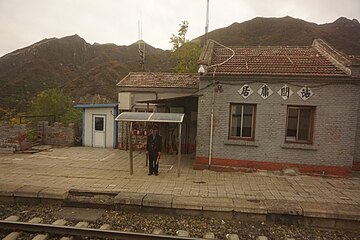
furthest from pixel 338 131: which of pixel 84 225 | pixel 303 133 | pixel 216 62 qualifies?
pixel 84 225

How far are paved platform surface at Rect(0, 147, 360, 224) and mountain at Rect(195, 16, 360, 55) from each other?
180 feet

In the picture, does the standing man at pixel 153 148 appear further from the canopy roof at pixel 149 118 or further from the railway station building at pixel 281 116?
the railway station building at pixel 281 116

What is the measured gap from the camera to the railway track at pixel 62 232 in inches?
214

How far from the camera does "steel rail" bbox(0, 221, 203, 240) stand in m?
5.45

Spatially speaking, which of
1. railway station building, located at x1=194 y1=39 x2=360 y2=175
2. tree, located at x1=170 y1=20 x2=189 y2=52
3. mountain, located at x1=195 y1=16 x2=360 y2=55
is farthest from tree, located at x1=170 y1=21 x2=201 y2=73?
mountain, located at x1=195 y1=16 x2=360 y2=55

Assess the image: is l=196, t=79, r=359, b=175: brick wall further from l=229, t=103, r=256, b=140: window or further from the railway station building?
l=229, t=103, r=256, b=140: window

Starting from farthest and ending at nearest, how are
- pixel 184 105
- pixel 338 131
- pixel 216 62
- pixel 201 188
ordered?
1. pixel 184 105
2. pixel 216 62
3. pixel 338 131
4. pixel 201 188

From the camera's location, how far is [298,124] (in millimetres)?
10430

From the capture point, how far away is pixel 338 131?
9.94 metres

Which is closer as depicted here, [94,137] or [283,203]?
[283,203]

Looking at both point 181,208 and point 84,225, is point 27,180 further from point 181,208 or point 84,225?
point 181,208

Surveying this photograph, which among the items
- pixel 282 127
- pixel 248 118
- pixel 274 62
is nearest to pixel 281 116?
pixel 282 127

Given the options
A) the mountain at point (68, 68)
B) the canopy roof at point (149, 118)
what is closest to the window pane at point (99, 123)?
the canopy roof at point (149, 118)

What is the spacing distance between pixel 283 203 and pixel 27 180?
8.44 m
